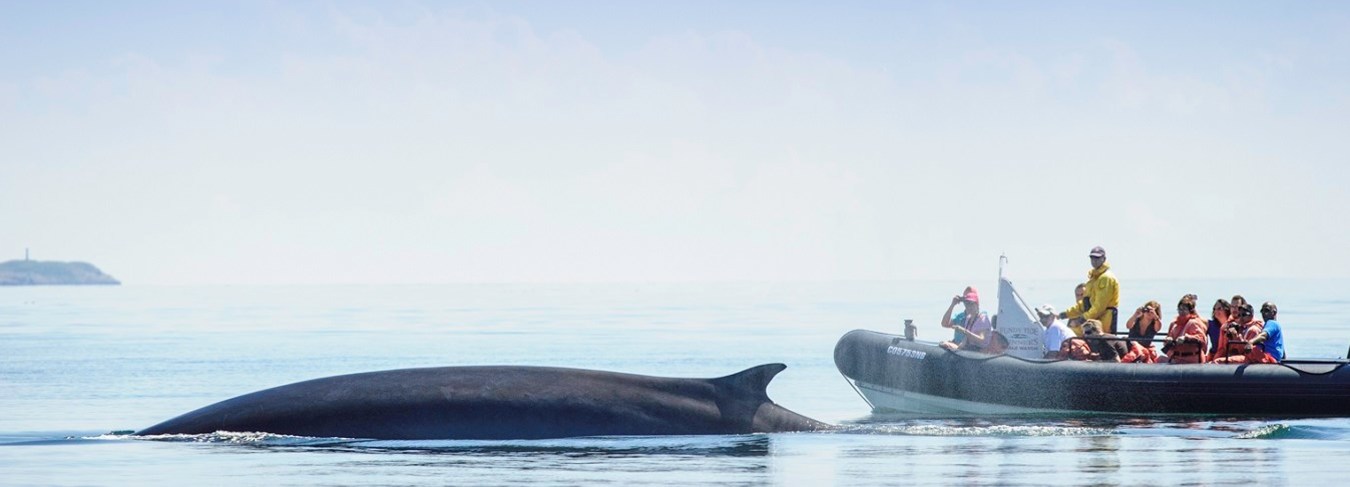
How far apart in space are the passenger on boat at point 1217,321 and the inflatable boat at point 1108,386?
2.86 ft

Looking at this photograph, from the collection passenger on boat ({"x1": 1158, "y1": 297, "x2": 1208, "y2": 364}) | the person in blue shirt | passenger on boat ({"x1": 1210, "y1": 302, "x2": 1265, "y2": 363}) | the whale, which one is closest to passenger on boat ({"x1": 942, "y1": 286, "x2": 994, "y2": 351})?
passenger on boat ({"x1": 1158, "y1": 297, "x2": 1208, "y2": 364})

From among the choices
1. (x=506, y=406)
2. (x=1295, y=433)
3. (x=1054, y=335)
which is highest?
(x=1054, y=335)

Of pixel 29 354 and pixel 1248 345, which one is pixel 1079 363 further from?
pixel 29 354

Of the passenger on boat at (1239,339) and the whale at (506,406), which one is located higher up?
the passenger on boat at (1239,339)

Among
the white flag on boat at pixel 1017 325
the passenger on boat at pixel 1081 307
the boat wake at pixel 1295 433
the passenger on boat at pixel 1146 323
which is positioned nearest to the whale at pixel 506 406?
the boat wake at pixel 1295 433

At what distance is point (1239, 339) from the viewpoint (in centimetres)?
2381

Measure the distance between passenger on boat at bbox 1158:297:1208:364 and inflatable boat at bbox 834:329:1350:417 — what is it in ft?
1.50

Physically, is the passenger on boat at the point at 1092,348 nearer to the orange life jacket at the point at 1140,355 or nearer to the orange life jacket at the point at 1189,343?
the orange life jacket at the point at 1140,355

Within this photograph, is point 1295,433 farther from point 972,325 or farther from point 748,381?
point 748,381

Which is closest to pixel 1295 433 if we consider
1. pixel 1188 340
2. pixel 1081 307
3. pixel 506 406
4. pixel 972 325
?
pixel 1188 340

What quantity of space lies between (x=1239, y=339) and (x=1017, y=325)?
319 centimetres

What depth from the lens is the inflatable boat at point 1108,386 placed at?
23203 mm

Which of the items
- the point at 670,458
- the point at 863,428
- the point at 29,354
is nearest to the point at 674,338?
the point at 29,354

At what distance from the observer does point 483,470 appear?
1592 centimetres
